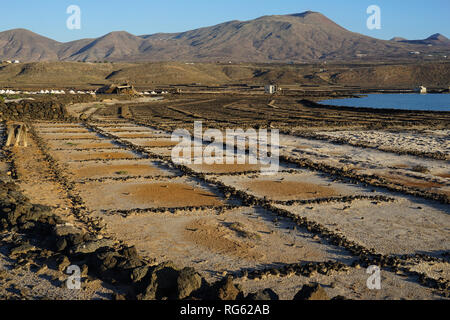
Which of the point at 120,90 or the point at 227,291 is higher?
the point at 120,90

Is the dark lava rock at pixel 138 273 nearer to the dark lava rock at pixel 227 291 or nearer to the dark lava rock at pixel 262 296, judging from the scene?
the dark lava rock at pixel 227 291

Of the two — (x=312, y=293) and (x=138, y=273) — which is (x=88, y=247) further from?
(x=312, y=293)

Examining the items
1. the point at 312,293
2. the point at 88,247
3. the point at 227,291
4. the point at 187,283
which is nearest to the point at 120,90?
the point at 88,247

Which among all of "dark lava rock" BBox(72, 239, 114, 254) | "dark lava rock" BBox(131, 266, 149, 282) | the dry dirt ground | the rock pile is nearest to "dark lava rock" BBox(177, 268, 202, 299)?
"dark lava rock" BBox(131, 266, 149, 282)

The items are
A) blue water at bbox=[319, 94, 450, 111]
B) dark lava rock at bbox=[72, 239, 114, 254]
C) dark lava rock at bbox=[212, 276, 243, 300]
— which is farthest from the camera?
blue water at bbox=[319, 94, 450, 111]

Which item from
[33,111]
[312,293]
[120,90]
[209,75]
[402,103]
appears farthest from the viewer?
[209,75]

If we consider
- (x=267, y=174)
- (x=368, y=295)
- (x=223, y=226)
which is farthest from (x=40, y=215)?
(x=267, y=174)

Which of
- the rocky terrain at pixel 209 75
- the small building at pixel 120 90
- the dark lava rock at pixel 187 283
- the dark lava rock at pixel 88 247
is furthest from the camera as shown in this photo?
the rocky terrain at pixel 209 75

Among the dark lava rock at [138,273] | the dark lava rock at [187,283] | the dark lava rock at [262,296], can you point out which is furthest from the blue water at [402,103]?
the dark lava rock at [138,273]

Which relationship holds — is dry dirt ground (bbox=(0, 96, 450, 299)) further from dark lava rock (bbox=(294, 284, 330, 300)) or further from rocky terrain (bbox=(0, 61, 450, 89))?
rocky terrain (bbox=(0, 61, 450, 89))
